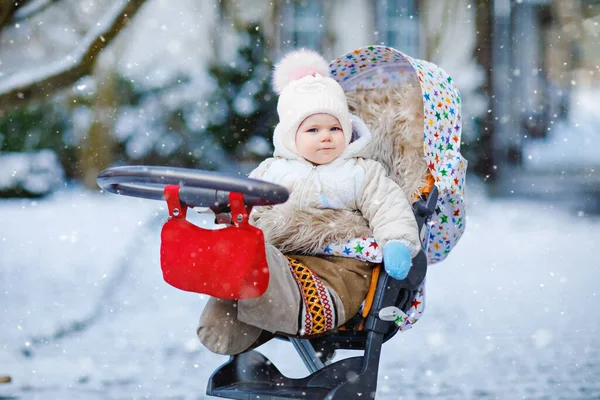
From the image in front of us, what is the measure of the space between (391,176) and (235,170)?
18.9ft

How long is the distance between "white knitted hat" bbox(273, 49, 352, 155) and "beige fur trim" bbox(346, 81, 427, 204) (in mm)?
182

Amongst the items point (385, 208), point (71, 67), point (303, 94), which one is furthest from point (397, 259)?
point (71, 67)

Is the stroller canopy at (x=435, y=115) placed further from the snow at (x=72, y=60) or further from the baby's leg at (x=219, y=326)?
the snow at (x=72, y=60)

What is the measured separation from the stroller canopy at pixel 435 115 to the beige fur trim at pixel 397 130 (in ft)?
0.15

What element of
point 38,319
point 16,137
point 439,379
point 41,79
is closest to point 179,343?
point 38,319

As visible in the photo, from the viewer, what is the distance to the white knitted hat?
9.41 ft

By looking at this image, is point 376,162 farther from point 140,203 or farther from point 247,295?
point 140,203

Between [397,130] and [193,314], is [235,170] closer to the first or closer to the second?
[193,314]

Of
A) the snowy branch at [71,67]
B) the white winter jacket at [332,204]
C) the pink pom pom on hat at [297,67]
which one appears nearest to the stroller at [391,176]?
the white winter jacket at [332,204]

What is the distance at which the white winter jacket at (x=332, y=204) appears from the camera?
2.77 metres

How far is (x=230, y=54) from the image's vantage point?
8.52m

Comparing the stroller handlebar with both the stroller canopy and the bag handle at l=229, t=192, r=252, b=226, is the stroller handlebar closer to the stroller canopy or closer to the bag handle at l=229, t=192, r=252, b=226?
the bag handle at l=229, t=192, r=252, b=226

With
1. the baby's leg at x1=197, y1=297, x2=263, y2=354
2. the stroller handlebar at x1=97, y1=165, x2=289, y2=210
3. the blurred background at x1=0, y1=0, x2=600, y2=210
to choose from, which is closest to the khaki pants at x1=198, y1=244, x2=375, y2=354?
the baby's leg at x1=197, y1=297, x2=263, y2=354

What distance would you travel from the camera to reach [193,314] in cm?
598
